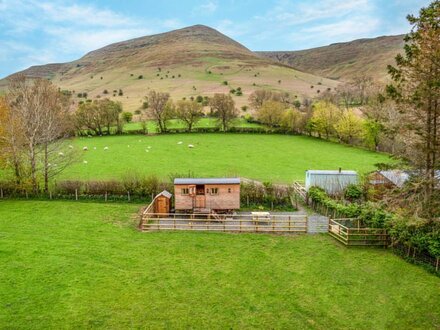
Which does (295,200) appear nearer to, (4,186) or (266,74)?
(4,186)

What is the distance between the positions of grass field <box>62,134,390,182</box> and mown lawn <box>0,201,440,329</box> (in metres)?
16.0

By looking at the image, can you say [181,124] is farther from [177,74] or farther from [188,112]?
[177,74]

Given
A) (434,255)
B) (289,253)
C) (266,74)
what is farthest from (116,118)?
(266,74)

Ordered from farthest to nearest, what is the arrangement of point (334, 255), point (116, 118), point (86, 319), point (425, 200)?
point (116, 118)
point (334, 255)
point (425, 200)
point (86, 319)

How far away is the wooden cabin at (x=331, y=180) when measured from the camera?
102ft

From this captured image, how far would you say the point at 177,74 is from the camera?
135 m

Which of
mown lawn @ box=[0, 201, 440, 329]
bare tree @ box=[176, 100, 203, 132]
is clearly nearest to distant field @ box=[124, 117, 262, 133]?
bare tree @ box=[176, 100, 203, 132]

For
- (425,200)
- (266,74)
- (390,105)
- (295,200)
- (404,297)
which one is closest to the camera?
(425,200)

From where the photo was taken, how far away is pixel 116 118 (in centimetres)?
6800

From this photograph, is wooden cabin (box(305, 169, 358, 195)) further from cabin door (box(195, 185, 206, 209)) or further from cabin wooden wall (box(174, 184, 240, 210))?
cabin door (box(195, 185, 206, 209))

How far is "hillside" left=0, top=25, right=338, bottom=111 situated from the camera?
4560 inches

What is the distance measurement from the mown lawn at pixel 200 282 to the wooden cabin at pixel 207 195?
4.62 meters

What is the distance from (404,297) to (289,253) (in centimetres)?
626

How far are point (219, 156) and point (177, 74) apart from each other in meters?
94.5
